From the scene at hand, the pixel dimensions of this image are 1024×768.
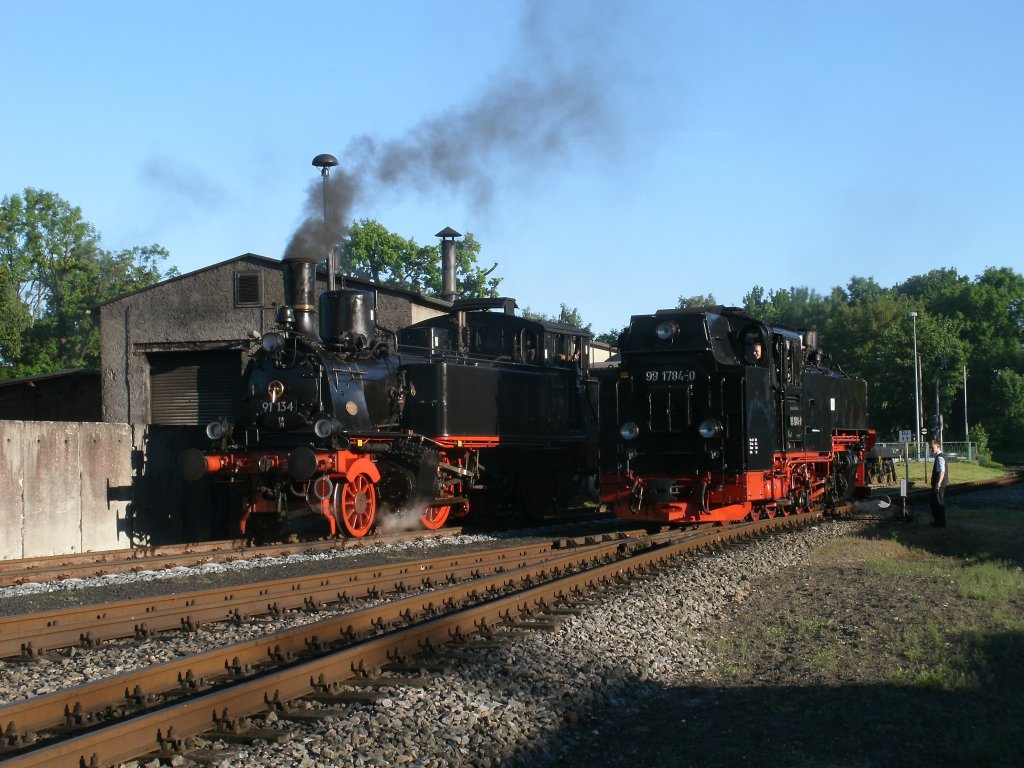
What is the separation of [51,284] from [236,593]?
51.3m

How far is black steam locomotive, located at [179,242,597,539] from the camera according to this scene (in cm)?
1428

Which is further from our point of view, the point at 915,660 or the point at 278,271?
the point at 278,271

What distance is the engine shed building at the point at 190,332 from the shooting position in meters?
23.7

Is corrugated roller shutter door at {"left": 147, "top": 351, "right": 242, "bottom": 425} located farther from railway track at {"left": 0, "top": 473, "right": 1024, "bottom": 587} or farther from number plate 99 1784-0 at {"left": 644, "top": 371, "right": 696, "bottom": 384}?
number plate 99 1784-0 at {"left": 644, "top": 371, "right": 696, "bottom": 384}

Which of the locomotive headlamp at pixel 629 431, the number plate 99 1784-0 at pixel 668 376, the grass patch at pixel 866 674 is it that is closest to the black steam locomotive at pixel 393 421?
the locomotive headlamp at pixel 629 431

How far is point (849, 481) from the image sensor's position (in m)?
19.3

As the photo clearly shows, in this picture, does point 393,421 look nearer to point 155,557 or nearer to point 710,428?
point 155,557

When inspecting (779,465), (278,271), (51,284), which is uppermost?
(51,284)

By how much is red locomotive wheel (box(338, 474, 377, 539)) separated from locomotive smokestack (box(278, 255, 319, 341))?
7.29 ft

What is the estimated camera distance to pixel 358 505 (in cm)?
1452

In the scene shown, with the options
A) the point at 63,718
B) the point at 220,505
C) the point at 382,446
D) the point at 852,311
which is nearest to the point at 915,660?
the point at 63,718

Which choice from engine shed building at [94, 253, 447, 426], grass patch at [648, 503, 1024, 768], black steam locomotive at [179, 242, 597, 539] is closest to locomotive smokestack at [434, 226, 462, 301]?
engine shed building at [94, 253, 447, 426]

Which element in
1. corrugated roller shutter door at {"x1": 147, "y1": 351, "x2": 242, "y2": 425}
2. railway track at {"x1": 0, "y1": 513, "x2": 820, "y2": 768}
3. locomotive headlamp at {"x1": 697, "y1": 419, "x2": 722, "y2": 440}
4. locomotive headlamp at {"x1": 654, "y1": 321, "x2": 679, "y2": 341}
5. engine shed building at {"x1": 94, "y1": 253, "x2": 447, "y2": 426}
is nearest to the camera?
railway track at {"x1": 0, "y1": 513, "x2": 820, "y2": 768}

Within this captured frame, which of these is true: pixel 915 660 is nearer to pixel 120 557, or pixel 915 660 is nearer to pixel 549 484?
pixel 120 557
